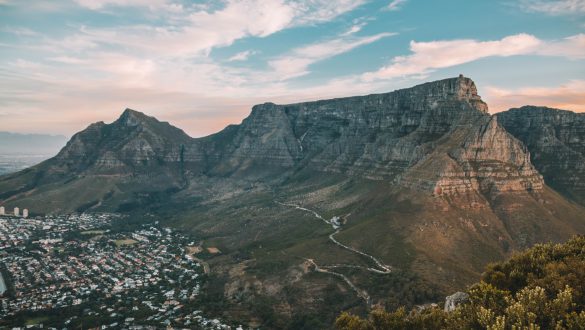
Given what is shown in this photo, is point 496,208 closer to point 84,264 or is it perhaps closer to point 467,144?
point 467,144

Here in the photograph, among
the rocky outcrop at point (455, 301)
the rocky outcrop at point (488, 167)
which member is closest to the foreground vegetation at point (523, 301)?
the rocky outcrop at point (455, 301)

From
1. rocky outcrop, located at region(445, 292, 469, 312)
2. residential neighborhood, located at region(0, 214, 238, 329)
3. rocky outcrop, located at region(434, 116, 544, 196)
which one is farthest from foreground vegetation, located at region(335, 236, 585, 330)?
rocky outcrop, located at region(434, 116, 544, 196)

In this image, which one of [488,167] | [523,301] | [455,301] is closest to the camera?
[523,301]

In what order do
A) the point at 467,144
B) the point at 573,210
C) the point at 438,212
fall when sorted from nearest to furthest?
1. the point at 438,212
2. the point at 573,210
3. the point at 467,144

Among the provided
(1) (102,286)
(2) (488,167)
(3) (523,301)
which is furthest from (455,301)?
(2) (488,167)

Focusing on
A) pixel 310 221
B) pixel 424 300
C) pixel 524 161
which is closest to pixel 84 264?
pixel 310 221

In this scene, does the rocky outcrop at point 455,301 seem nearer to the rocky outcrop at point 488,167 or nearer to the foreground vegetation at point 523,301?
the foreground vegetation at point 523,301

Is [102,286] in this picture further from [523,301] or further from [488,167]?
[488,167]
